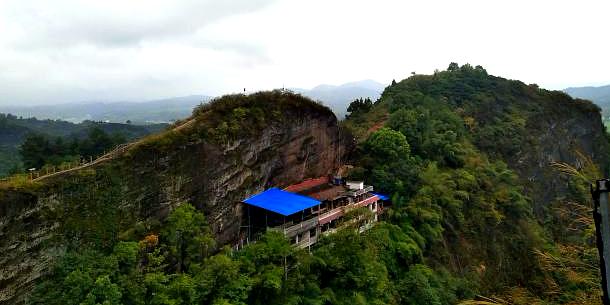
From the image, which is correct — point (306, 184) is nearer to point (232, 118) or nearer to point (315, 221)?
point (315, 221)

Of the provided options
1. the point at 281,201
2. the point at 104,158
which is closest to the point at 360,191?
the point at 281,201

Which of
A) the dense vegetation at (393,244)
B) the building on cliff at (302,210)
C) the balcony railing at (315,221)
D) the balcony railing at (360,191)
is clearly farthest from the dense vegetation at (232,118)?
the balcony railing at (360,191)

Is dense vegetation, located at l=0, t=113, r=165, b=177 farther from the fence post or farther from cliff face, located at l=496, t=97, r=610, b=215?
cliff face, located at l=496, t=97, r=610, b=215

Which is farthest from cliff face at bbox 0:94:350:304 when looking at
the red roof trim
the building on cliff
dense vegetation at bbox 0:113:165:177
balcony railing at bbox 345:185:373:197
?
dense vegetation at bbox 0:113:165:177

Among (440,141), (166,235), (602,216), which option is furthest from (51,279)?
(440,141)

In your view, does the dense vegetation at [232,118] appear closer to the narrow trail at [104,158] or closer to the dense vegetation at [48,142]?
the narrow trail at [104,158]

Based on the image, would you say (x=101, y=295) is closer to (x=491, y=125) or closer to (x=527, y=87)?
(x=491, y=125)
